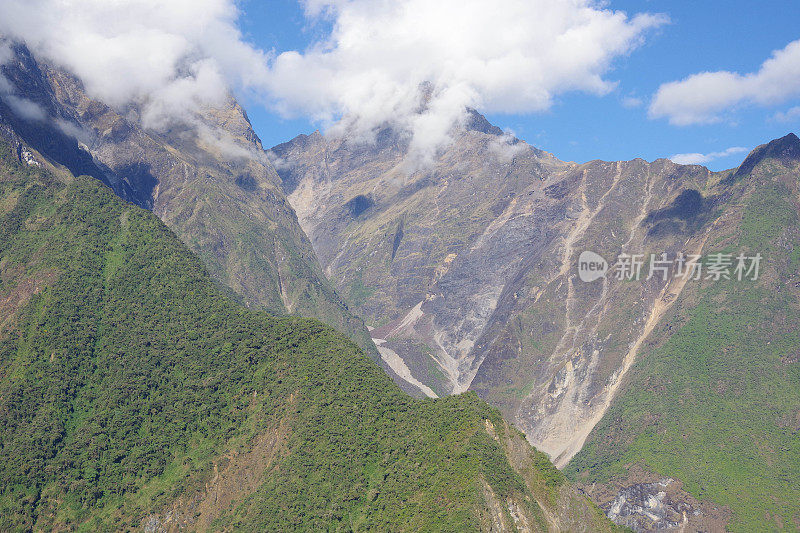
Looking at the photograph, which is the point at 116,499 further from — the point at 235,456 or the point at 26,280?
the point at 26,280

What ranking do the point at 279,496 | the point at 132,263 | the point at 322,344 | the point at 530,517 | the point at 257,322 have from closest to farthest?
the point at 530,517
the point at 279,496
the point at 322,344
the point at 257,322
the point at 132,263

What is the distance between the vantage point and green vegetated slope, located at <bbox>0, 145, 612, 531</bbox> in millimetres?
121000

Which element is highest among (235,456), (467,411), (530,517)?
(467,411)

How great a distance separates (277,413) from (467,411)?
41.4m

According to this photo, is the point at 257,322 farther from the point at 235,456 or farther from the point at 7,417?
the point at 7,417

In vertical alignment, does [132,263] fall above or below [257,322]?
above

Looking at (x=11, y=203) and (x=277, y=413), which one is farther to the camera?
(x=11, y=203)

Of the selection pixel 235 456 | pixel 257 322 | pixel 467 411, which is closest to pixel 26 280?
pixel 257 322

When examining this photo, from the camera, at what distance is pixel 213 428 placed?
144875mm

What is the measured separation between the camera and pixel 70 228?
621ft

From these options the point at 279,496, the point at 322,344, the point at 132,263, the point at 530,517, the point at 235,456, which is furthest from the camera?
the point at 132,263

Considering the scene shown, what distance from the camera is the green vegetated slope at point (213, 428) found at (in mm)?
121000

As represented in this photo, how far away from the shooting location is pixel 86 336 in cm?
16138

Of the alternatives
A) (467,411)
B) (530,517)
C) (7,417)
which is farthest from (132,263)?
(530,517)
